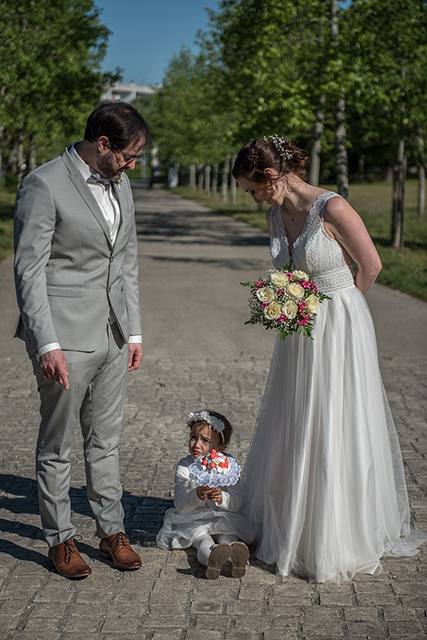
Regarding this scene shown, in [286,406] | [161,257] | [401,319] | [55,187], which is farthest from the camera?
[161,257]

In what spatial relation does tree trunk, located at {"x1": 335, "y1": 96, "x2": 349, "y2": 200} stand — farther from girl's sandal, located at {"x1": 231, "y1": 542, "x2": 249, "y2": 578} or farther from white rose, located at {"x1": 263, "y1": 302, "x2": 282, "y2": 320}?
girl's sandal, located at {"x1": 231, "y1": 542, "x2": 249, "y2": 578}

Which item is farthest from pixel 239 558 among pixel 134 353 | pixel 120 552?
pixel 134 353

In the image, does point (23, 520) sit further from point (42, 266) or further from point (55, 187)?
point (55, 187)

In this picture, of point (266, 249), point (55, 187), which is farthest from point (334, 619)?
point (266, 249)

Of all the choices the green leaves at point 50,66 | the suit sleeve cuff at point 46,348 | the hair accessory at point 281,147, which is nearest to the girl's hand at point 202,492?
the suit sleeve cuff at point 46,348

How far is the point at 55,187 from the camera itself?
121 inches

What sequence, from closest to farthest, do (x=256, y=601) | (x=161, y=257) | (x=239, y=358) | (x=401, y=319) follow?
(x=256, y=601)
(x=239, y=358)
(x=401, y=319)
(x=161, y=257)

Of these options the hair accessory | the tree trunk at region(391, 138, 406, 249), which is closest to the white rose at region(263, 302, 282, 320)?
the hair accessory

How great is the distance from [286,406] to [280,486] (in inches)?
17.2

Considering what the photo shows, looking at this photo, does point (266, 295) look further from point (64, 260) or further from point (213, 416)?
point (64, 260)

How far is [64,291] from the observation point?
319 centimetres

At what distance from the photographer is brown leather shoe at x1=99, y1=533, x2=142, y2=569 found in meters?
3.54

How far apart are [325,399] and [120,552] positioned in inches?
52.4

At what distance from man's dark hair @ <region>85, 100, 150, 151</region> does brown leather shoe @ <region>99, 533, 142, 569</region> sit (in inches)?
79.4
